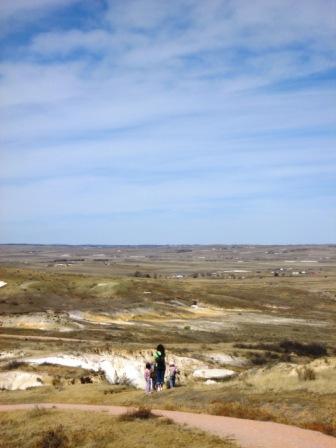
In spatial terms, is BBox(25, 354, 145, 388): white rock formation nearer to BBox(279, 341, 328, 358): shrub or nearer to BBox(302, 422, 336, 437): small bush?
BBox(279, 341, 328, 358): shrub

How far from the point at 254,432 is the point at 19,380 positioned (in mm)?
20968

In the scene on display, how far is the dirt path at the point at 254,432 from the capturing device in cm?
1617

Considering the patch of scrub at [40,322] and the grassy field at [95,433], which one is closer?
the grassy field at [95,433]

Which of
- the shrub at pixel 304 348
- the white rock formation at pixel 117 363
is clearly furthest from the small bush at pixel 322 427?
the shrub at pixel 304 348

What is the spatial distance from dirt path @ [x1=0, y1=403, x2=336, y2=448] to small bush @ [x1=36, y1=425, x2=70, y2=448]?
4.20 m

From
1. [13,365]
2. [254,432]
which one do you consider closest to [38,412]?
[254,432]

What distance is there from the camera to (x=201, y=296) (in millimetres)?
91438

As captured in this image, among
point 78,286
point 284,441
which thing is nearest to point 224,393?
point 284,441

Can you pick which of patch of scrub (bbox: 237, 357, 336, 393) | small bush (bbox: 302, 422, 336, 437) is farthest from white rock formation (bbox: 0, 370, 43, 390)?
small bush (bbox: 302, 422, 336, 437)

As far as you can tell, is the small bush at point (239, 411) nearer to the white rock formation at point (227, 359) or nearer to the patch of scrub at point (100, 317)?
the white rock formation at point (227, 359)

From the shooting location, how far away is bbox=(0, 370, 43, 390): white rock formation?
34.2 meters

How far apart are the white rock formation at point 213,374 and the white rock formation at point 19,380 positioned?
1087 centimetres

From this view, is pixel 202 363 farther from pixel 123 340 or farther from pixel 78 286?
pixel 78 286

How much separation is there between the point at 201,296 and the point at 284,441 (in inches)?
2963
